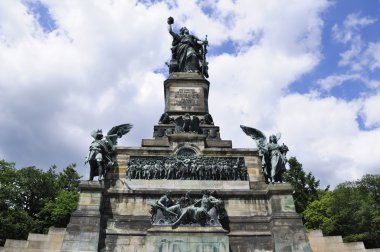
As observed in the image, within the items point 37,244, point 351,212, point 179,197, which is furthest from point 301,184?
point 37,244

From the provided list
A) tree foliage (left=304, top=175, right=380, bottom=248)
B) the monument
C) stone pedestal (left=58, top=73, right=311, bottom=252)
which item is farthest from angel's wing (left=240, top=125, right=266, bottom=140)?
tree foliage (left=304, top=175, right=380, bottom=248)

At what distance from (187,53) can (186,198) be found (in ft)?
39.2

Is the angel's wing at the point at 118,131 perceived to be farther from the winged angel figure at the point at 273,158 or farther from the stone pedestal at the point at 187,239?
the winged angel figure at the point at 273,158

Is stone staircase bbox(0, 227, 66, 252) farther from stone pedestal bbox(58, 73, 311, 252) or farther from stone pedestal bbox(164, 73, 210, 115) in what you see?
stone pedestal bbox(164, 73, 210, 115)

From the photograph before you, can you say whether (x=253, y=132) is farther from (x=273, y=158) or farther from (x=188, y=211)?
(x=188, y=211)

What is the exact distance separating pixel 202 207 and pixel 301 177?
2607cm

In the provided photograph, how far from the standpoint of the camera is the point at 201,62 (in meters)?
24.4

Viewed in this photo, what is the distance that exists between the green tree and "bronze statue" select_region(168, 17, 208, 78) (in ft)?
63.2

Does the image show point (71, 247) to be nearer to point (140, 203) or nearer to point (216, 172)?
point (140, 203)

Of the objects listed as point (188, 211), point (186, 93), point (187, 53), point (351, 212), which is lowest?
point (188, 211)

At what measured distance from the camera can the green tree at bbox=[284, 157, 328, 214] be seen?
3747 centimetres

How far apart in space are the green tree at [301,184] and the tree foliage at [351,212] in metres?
1.98

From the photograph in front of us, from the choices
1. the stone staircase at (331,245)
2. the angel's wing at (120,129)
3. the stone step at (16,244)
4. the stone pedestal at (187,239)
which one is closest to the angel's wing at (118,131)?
the angel's wing at (120,129)

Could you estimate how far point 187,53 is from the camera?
79.9 ft
